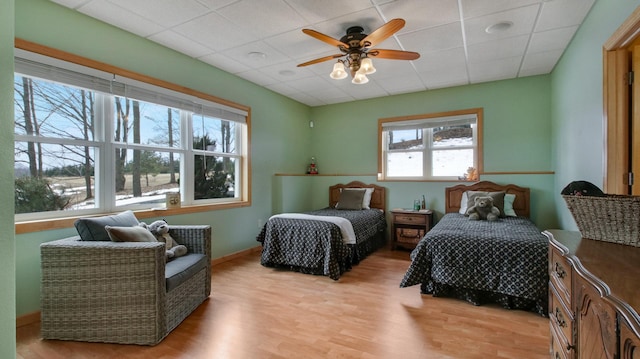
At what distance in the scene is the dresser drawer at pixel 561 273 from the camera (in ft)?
4.27

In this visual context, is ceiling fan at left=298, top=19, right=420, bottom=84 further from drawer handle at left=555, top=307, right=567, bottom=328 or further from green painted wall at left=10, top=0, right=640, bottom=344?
drawer handle at left=555, top=307, right=567, bottom=328

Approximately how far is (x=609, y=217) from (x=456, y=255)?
4.79 feet

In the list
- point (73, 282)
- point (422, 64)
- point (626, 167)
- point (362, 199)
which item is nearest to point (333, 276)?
→ point (362, 199)

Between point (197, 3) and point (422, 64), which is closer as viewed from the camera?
point (197, 3)

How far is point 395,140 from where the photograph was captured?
17.1ft

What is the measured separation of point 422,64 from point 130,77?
337 cm

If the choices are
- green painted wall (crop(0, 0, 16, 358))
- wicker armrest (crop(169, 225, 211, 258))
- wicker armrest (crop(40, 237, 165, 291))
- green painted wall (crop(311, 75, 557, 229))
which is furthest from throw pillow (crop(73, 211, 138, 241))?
green painted wall (crop(311, 75, 557, 229))

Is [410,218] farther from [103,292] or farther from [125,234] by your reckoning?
[103,292]

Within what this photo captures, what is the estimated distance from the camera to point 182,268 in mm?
2342

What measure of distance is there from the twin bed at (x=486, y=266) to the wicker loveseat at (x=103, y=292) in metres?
2.15

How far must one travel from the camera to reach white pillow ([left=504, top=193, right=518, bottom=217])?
3.97 m

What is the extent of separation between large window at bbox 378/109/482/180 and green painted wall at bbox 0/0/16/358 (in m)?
4.68

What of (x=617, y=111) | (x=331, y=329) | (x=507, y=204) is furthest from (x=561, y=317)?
(x=507, y=204)

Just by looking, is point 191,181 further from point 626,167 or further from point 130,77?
point 626,167
